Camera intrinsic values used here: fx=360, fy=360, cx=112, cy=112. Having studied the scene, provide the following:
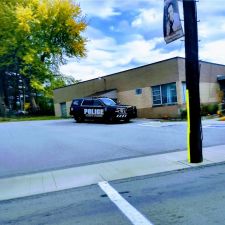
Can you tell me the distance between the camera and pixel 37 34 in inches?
1966

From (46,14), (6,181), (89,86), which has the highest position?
(46,14)

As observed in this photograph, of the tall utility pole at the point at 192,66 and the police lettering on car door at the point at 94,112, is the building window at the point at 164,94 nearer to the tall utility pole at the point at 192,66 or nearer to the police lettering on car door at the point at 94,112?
the police lettering on car door at the point at 94,112

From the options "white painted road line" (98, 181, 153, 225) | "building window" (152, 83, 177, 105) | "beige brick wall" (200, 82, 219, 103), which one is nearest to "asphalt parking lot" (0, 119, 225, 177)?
"white painted road line" (98, 181, 153, 225)

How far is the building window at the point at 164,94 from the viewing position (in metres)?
28.8

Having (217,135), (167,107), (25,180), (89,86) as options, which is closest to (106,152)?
(25,180)

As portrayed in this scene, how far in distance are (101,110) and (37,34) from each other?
27.7 metres

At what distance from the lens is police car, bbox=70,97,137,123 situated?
25.3 metres

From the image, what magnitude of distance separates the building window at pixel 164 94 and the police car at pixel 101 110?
4.34m

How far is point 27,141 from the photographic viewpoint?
1681 centimetres

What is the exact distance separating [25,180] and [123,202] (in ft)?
12.0

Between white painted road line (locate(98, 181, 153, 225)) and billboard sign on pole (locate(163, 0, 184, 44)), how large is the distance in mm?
4341

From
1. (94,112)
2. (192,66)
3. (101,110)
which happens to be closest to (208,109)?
(101,110)

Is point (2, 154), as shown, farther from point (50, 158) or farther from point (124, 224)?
point (124, 224)


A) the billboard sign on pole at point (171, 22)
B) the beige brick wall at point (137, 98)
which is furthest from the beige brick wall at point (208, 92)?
the billboard sign on pole at point (171, 22)
